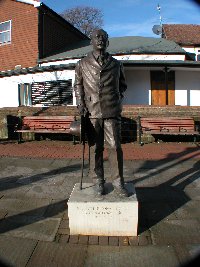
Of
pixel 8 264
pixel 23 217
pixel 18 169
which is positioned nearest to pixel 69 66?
pixel 18 169

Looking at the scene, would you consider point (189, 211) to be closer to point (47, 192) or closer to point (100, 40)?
point (47, 192)

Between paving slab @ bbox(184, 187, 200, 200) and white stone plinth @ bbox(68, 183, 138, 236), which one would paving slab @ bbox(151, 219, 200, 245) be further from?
paving slab @ bbox(184, 187, 200, 200)

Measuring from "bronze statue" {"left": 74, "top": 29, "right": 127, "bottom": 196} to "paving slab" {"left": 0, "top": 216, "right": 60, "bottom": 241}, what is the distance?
75cm

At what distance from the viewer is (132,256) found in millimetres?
3186

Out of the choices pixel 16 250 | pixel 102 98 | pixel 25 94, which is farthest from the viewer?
pixel 25 94

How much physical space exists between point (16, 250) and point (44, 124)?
7.60 m

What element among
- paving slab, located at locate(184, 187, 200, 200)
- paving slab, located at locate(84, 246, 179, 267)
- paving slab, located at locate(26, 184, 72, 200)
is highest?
paving slab, located at locate(26, 184, 72, 200)

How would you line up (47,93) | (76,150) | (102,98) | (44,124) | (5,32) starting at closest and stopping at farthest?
(102,98) → (76,150) → (44,124) → (47,93) → (5,32)

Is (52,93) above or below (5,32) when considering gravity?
below

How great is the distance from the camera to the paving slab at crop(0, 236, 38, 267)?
3.10 meters

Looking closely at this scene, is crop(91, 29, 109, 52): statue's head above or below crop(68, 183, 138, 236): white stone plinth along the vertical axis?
above

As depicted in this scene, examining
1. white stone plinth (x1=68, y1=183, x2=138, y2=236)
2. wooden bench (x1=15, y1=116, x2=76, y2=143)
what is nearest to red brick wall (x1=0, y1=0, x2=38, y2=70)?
wooden bench (x1=15, y1=116, x2=76, y2=143)

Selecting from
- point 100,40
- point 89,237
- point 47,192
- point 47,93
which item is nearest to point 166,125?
point 47,192

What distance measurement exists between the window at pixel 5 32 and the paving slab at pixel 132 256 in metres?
18.4
